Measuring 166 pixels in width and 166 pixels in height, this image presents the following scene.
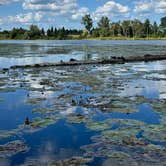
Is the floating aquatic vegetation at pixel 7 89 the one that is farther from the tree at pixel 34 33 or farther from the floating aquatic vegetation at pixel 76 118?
the tree at pixel 34 33

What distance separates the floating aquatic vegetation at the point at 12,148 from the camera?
8445 mm

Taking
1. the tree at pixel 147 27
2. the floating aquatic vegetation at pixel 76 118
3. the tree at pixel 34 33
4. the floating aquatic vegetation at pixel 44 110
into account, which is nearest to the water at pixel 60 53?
the floating aquatic vegetation at pixel 44 110

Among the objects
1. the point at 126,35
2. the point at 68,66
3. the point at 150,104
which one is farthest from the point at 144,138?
the point at 126,35

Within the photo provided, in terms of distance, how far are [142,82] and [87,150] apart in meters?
12.5

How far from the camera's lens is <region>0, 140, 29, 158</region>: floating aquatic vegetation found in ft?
27.7

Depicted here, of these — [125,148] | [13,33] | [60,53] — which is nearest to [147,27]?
[13,33]

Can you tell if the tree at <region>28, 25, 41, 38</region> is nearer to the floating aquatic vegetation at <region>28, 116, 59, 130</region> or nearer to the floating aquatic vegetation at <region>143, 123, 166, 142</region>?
the floating aquatic vegetation at <region>28, 116, 59, 130</region>

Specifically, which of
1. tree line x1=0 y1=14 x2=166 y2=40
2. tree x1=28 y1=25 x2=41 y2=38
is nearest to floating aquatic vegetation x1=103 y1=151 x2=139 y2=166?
tree line x1=0 y1=14 x2=166 y2=40

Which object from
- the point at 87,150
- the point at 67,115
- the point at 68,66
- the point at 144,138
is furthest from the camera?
the point at 68,66

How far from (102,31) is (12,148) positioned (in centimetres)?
15679

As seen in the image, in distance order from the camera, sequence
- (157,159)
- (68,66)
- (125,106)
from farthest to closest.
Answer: (68,66) < (125,106) < (157,159)

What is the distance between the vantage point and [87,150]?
8.67 metres

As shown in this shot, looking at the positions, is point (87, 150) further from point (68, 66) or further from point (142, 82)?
point (68, 66)

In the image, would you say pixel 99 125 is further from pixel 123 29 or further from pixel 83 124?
pixel 123 29
